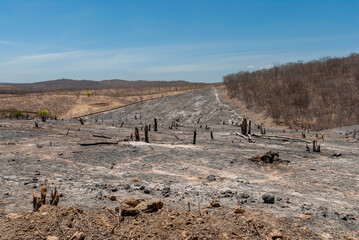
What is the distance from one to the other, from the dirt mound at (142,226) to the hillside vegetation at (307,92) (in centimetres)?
2193

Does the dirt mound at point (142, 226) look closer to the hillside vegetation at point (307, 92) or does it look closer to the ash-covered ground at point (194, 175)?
the ash-covered ground at point (194, 175)

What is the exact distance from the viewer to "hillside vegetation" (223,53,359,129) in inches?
1051

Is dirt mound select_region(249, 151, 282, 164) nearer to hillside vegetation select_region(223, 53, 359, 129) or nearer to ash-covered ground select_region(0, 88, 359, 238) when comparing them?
ash-covered ground select_region(0, 88, 359, 238)

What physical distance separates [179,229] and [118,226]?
3.53 feet

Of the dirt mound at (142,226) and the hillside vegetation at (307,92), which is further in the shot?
the hillside vegetation at (307,92)

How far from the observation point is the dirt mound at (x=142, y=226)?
4559mm

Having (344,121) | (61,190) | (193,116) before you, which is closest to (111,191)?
(61,190)

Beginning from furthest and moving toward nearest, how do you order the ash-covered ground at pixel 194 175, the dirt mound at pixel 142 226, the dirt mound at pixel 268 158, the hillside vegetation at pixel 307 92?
the hillside vegetation at pixel 307 92 < the dirt mound at pixel 268 158 < the ash-covered ground at pixel 194 175 < the dirt mound at pixel 142 226

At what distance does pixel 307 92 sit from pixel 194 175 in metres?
27.5

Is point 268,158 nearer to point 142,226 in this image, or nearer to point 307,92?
point 142,226


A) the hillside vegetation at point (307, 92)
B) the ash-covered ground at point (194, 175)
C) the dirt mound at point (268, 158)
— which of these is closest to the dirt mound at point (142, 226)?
the ash-covered ground at point (194, 175)

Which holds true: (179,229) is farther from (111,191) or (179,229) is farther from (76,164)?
(76,164)

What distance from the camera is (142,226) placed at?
16.1 feet

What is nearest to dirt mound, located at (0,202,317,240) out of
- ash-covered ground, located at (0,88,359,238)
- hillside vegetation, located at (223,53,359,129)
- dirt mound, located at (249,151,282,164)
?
ash-covered ground, located at (0,88,359,238)
